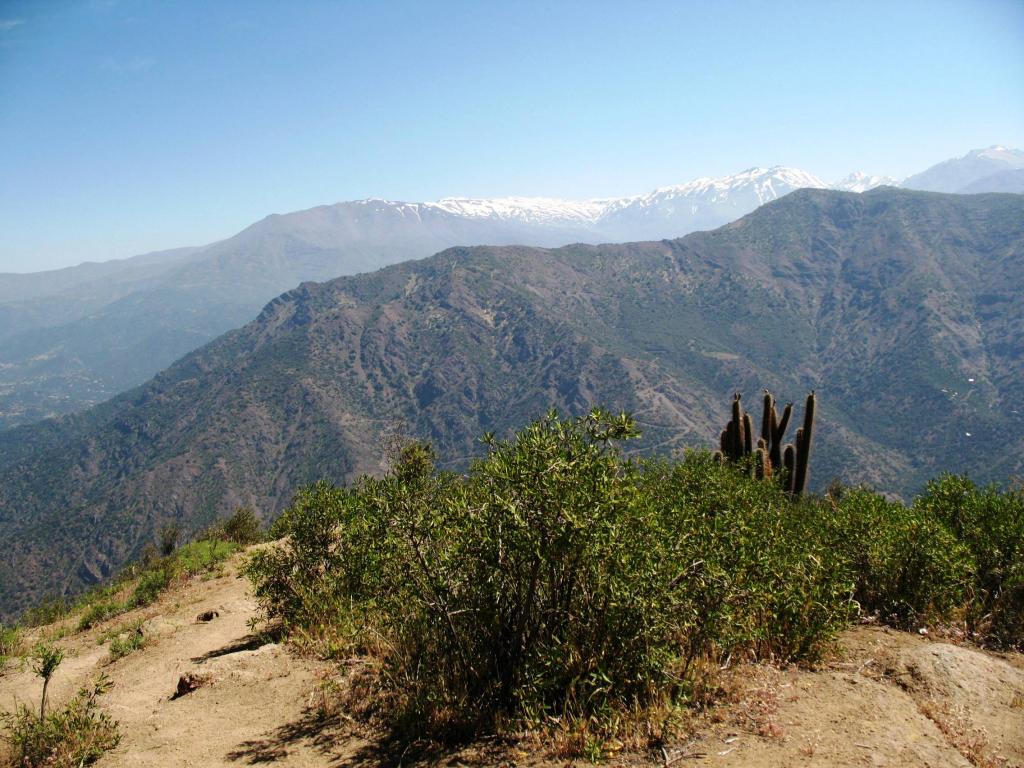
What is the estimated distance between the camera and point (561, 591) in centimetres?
613

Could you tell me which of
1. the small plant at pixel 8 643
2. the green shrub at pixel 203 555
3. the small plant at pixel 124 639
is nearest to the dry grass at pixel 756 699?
the small plant at pixel 124 639

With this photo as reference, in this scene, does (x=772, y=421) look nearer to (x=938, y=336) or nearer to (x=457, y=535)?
(x=457, y=535)

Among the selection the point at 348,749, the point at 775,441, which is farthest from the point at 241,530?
the point at 775,441

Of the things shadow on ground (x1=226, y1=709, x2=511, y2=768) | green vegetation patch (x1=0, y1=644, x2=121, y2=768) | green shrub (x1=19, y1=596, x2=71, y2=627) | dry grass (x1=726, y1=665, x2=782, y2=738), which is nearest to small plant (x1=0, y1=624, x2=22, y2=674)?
green shrub (x1=19, y1=596, x2=71, y2=627)

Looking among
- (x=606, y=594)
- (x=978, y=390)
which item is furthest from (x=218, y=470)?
(x=978, y=390)

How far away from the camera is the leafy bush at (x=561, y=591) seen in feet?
19.1

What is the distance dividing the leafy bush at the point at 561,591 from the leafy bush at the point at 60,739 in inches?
129

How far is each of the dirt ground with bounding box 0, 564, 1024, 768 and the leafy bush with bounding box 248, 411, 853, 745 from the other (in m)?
0.57

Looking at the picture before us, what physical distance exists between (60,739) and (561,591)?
19.9 feet

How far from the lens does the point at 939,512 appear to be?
11.5 meters

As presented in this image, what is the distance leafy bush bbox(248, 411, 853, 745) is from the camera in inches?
229

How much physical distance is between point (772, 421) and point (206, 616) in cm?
2050

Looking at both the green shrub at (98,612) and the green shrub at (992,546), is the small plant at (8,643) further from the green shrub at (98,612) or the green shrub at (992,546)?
the green shrub at (992,546)

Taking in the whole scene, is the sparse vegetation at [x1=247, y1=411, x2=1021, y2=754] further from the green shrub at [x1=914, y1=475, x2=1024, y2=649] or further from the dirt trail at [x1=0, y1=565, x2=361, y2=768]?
the green shrub at [x1=914, y1=475, x2=1024, y2=649]
